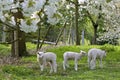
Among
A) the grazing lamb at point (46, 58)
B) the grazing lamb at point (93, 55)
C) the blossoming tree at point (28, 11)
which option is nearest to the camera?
the blossoming tree at point (28, 11)

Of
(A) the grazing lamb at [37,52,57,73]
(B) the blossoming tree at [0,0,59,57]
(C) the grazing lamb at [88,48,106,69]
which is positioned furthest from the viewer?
(C) the grazing lamb at [88,48,106,69]

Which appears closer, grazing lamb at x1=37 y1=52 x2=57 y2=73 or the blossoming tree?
the blossoming tree

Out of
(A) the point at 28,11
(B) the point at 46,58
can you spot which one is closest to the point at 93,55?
(B) the point at 46,58

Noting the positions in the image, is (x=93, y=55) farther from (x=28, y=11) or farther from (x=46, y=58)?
(x=28, y=11)

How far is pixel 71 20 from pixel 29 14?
34.3m

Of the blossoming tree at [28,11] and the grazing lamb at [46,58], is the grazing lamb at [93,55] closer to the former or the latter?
the grazing lamb at [46,58]

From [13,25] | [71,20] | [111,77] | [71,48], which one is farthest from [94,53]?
[71,20]

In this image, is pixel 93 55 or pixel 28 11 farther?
pixel 93 55

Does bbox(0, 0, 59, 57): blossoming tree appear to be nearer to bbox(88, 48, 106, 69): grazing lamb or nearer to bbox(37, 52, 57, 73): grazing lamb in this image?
bbox(37, 52, 57, 73): grazing lamb

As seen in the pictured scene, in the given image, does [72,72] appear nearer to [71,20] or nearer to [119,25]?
[119,25]

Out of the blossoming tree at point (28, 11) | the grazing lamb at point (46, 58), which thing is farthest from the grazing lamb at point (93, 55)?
the blossoming tree at point (28, 11)

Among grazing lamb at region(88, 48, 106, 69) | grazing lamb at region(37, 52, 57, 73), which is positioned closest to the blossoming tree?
grazing lamb at region(37, 52, 57, 73)

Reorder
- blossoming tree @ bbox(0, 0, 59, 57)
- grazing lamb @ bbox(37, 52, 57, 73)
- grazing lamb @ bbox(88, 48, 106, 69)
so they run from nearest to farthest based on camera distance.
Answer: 1. blossoming tree @ bbox(0, 0, 59, 57)
2. grazing lamb @ bbox(37, 52, 57, 73)
3. grazing lamb @ bbox(88, 48, 106, 69)

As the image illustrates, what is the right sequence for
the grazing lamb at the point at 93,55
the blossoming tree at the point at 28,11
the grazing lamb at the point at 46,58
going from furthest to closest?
the grazing lamb at the point at 93,55
the grazing lamb at the point at 46,58
the blossoming tree at the point at 28,11
